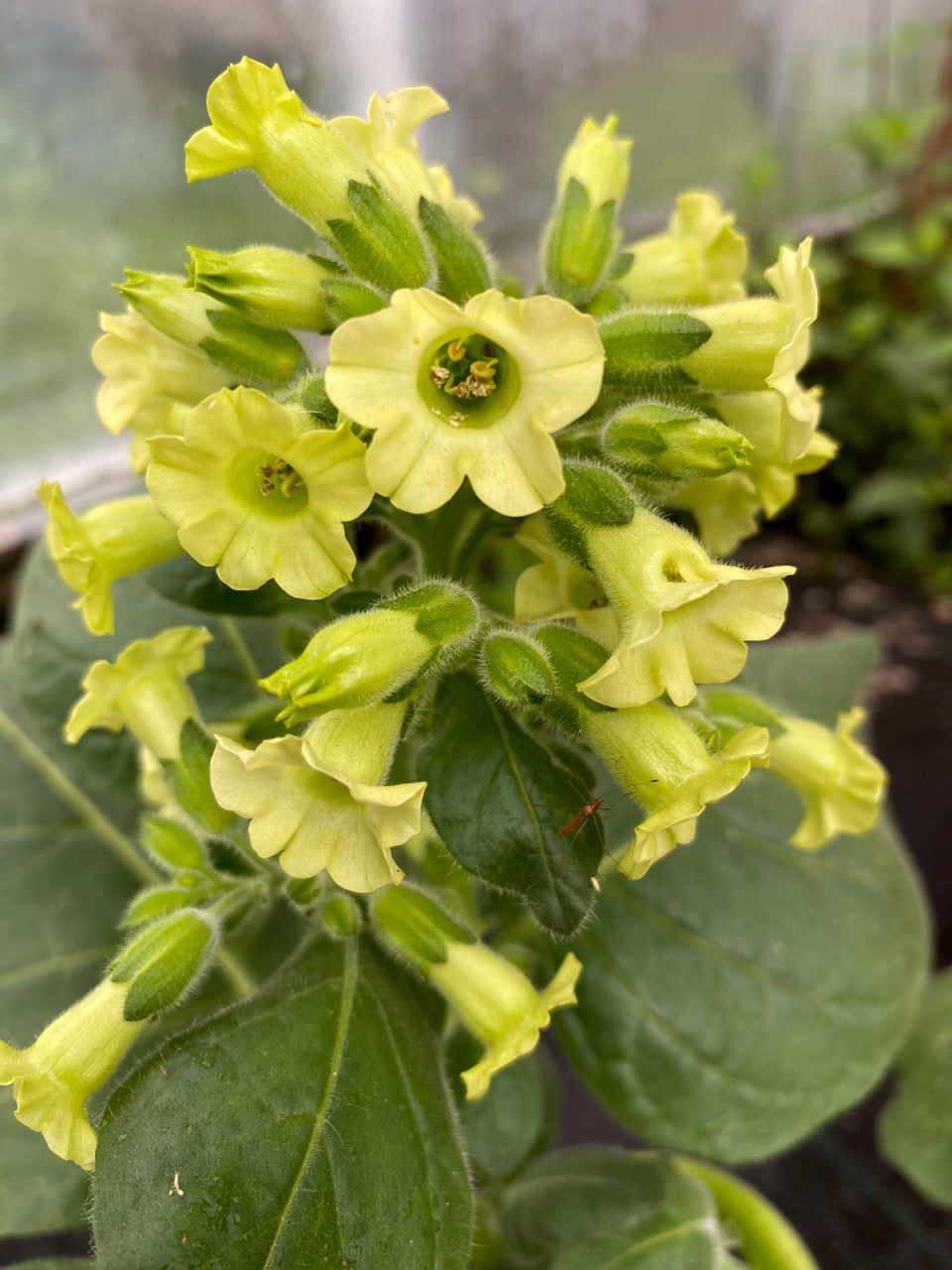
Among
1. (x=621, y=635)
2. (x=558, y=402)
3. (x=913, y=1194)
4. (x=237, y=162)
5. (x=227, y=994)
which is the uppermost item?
(x=237, y=162)

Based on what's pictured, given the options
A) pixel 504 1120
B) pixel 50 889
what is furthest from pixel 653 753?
pixel 50 889

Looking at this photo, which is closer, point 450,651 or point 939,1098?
point 450,651

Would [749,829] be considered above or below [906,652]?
above

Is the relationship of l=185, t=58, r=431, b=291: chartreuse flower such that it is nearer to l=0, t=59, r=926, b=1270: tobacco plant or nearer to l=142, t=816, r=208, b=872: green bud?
l=0, t=59, r=926, b=1270: tobacco plant

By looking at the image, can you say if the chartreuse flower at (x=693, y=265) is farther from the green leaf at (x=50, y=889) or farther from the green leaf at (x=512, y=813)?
the green leaf at (x=50, y=889)

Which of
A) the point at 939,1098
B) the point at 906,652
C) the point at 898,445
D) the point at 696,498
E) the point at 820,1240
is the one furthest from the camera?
the point at 898,445

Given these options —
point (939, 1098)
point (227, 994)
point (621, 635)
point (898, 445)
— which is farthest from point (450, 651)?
point (898, 445)

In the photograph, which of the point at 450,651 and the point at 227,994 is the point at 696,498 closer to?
the point at 450,651
